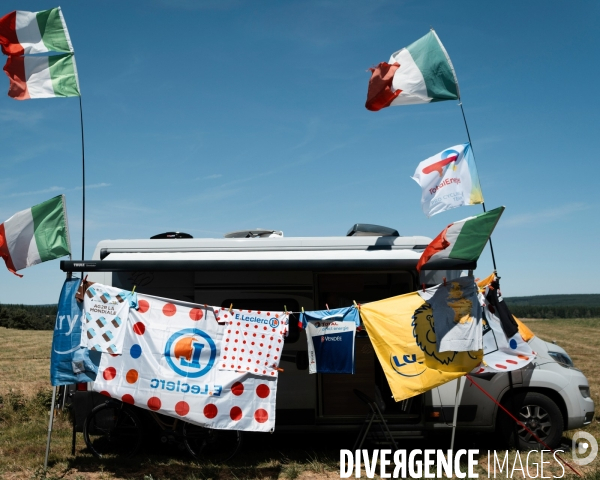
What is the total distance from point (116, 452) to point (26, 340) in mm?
18772

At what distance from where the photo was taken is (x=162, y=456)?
723 cm

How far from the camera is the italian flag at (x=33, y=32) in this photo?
7453 millimetres

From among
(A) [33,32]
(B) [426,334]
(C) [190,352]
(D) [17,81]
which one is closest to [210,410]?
(C) [190,352]

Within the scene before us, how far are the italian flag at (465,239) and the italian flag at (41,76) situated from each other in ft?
16.6

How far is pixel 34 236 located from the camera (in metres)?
7.00

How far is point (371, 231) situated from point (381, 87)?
193cm

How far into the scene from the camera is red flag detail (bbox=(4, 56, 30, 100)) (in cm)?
746

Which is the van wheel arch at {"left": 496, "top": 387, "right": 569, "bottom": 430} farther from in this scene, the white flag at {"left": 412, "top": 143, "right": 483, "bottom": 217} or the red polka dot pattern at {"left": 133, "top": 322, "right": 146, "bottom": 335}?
the red polka dot pattern at {"left": 133, "top": 322, "right": 146, "bottom": 335}

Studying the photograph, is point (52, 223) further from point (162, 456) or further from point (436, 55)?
point (436, 55)

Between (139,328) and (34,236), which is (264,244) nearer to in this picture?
(139,328)

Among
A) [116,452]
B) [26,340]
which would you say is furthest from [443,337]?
[26,340]

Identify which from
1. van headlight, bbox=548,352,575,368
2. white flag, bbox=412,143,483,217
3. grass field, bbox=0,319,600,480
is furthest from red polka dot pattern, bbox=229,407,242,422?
van headlight, bbox=548,352,575,368

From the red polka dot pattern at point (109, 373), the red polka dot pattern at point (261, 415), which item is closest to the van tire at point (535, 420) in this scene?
the red polka dot pattern at point (261, 415)

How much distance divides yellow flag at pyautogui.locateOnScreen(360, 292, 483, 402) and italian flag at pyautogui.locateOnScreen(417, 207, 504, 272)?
714mm
